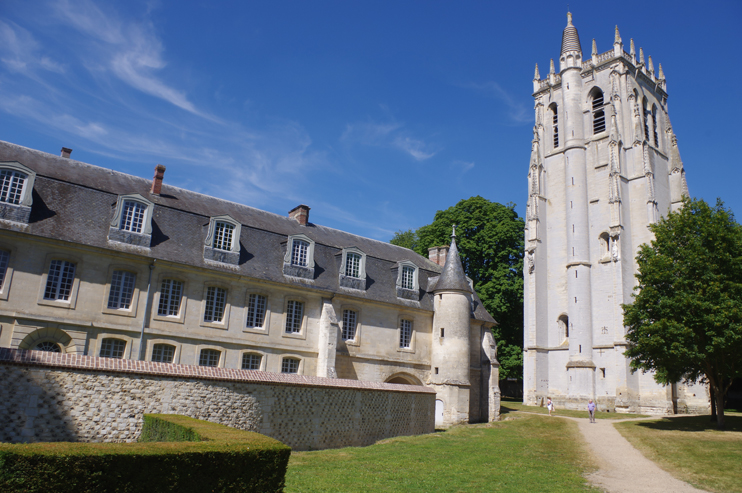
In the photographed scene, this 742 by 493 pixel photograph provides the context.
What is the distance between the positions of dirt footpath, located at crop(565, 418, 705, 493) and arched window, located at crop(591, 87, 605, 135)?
31655 mm

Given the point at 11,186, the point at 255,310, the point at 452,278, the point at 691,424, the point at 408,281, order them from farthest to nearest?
the point at 408,281
the point at 452,278
the point at 691,424
the point at 255,310
the point at 11,186

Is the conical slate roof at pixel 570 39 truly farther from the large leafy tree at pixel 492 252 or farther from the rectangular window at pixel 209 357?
the rectangular window at pixel 209 357

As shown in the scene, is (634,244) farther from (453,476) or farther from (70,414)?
(70,414)

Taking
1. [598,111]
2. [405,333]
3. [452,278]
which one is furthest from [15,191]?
[598,111]

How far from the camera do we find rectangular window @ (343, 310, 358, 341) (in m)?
24.6

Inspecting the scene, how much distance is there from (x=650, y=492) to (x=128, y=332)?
17093mm

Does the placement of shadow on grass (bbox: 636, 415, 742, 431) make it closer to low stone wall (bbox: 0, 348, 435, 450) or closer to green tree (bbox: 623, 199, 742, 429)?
green tree (bbox: 623, 199, 742, 429)

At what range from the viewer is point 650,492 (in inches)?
456

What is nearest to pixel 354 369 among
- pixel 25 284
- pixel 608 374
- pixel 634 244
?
pixel 25 284

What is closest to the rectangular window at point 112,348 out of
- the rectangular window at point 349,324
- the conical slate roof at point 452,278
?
the rectangular window at point 349,324

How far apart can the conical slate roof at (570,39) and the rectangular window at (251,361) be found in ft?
137

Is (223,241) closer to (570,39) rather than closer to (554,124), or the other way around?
(554,124)

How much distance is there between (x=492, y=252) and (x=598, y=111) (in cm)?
1582

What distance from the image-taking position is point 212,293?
2131 cm
